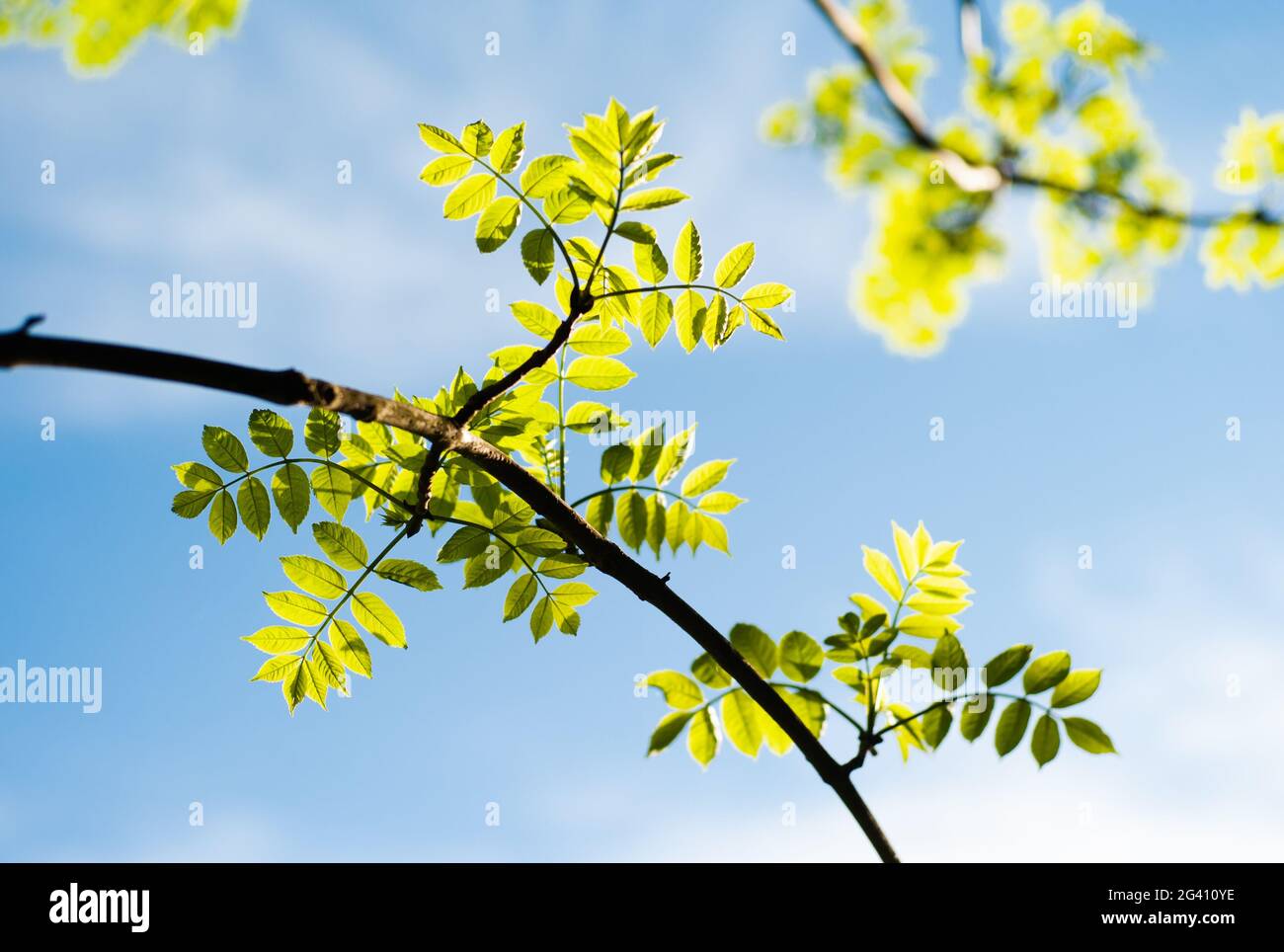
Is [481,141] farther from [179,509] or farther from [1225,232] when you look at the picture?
[1225,232]

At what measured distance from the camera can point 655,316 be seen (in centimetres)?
246

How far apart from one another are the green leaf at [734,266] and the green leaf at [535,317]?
1.71ft

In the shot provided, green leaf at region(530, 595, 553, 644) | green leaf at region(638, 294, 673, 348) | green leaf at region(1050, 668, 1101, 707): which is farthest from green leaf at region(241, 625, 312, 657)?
green leaf at region(1050, 668, 1101, 707)

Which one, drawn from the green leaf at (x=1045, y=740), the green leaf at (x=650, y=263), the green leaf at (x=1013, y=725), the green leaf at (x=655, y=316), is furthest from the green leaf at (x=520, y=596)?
the green leaf at (x=1045, y=740)

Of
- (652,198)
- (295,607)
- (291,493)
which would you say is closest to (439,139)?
(652,198)

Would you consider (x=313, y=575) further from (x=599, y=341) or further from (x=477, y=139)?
(x=477, y=139)

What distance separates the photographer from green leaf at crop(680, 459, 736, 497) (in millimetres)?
2639

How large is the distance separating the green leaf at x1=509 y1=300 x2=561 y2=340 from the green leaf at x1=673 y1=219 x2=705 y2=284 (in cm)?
42

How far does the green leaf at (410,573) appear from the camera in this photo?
2215 mm

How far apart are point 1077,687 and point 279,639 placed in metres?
2.24

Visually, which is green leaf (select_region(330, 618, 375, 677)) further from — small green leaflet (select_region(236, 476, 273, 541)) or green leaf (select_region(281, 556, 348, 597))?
small green leaflet (select_region(236, 476, 273, 541))

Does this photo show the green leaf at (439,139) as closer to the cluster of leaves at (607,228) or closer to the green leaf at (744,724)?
the cluster of leaves at (607,228)
